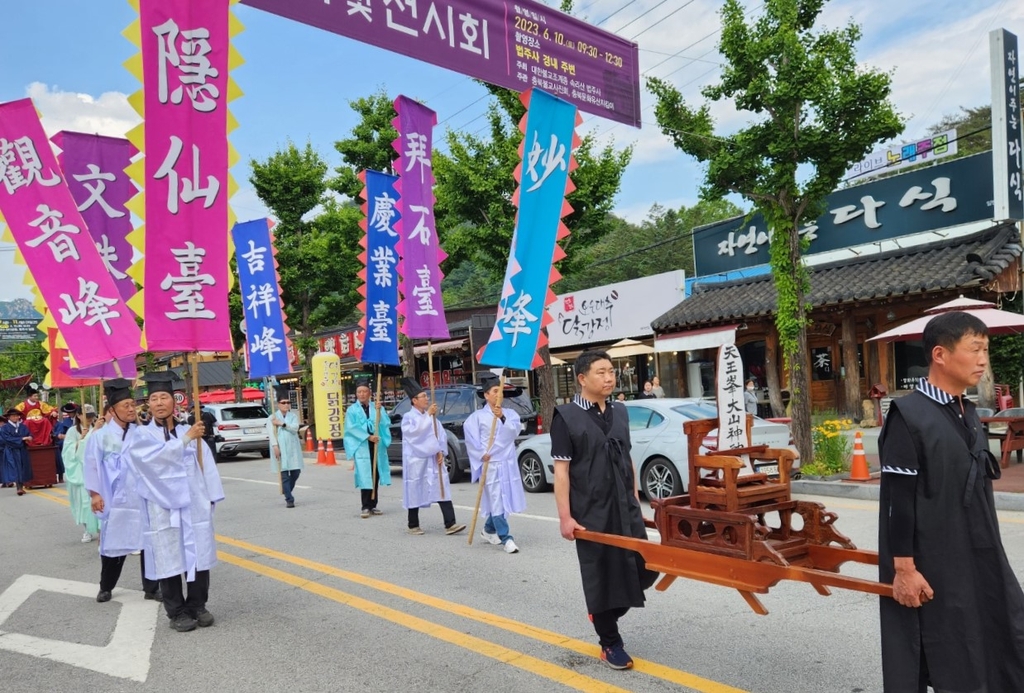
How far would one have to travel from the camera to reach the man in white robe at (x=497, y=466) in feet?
24.5

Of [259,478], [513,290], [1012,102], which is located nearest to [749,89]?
[513,290]

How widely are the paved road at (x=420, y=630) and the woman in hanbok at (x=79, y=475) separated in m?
1.39

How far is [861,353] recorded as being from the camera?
18203 millimetres

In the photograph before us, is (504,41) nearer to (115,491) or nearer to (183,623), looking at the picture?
(115,491)

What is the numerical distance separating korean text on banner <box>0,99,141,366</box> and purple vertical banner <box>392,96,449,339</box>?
11.2ft

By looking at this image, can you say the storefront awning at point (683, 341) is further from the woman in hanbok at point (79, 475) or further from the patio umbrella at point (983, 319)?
the woman in hanbok at point (79, 475)

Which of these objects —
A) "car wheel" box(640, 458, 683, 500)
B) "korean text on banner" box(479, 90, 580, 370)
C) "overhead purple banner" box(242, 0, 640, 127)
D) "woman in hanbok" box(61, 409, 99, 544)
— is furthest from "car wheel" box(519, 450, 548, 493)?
"woman in hanbok" box(61, 409, 99, 544)

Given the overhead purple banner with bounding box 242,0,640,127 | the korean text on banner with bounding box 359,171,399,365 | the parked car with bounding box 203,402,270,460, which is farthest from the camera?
the parked car with bounding box 203,402,270,460

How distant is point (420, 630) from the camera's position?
5.04 metres

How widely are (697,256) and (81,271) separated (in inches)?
696

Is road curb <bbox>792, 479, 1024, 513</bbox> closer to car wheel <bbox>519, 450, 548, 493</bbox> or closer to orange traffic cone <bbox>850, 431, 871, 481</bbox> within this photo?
orange traffic cone <bbox>850, 431, 871, 481</bbox>

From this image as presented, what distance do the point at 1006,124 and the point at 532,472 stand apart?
411 inches

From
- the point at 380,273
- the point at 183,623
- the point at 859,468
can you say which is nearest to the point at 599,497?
the point at 183,623

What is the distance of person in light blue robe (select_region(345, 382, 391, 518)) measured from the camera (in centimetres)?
991
